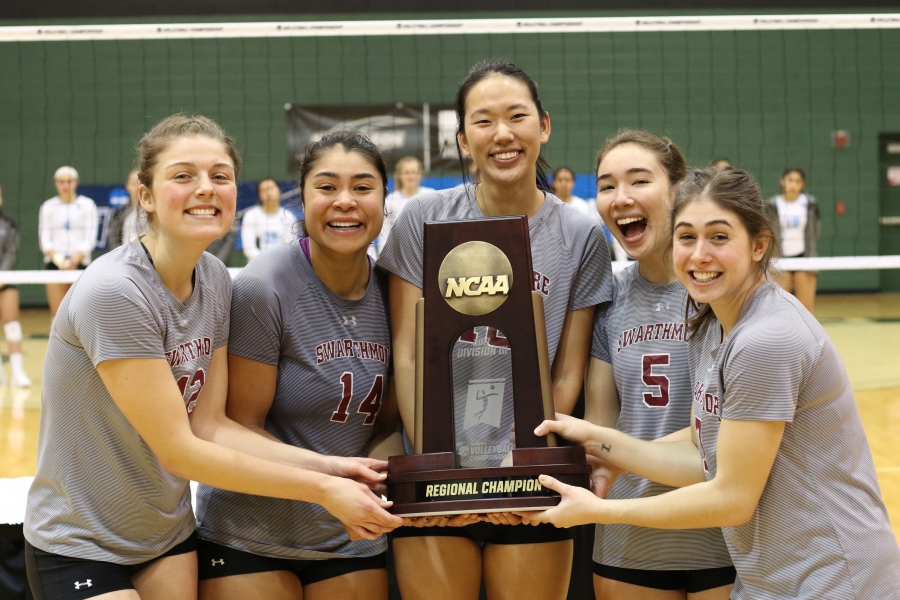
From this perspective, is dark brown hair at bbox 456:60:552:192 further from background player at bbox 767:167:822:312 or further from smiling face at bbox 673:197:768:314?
background player at bbox 767:167:822:312

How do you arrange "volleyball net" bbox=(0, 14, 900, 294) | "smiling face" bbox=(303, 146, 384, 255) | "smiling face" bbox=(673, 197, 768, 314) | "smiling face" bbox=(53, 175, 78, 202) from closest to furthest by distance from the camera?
"smiling face" bbox=(673, 197, 768, 314), "smiling face" bbox=(303, 146, 384, 255), "smiling face" bbox=(53, 175, 78, 202), "volleyball net" bbox=(0, 14, 900, 294)

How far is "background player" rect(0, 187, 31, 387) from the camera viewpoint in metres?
8.45

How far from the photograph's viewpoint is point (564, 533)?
8.13 ft

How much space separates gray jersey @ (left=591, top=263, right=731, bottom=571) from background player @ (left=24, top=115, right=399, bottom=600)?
0.78 m

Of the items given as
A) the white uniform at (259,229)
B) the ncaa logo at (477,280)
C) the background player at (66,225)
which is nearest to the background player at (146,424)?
the ncaa logo at (477,280)

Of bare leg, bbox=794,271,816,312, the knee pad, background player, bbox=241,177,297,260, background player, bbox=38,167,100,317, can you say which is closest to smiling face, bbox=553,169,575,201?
bare leg, bbox=794,271,816,312

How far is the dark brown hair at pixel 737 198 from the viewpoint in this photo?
2051mm

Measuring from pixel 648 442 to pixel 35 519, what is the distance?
1.68m

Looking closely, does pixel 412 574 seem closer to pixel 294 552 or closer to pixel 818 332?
pixel 294 552

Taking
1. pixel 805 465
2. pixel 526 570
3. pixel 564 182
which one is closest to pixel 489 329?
pixel 526 570

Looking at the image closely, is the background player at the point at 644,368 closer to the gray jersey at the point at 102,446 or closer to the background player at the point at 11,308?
the gray jersey at the point at 102,446

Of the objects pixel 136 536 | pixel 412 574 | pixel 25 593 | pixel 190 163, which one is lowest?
pixel 25 593

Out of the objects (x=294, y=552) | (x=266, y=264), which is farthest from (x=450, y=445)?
(x=266, y=264)

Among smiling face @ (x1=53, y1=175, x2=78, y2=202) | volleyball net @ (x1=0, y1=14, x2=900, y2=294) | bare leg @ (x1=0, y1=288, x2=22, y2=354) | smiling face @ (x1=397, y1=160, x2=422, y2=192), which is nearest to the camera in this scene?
bare leg @ (x1=0, y1=288, x2=22, y2=354)
